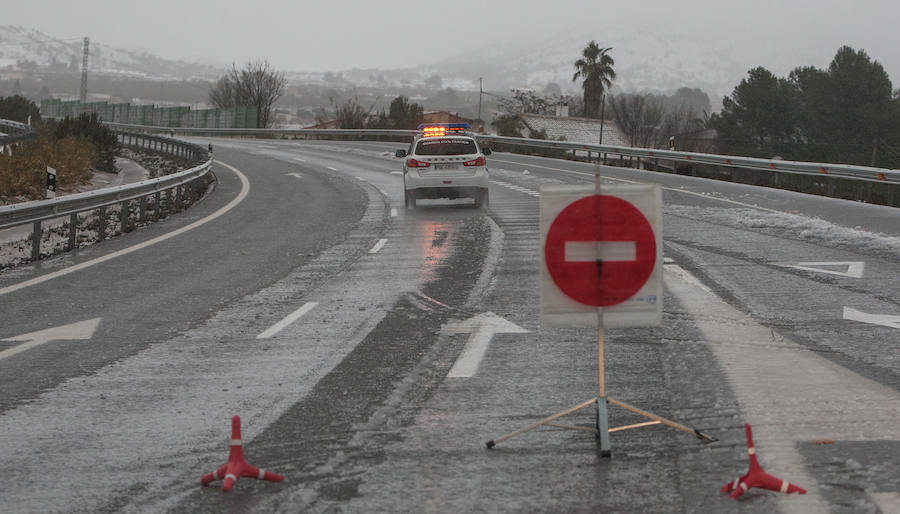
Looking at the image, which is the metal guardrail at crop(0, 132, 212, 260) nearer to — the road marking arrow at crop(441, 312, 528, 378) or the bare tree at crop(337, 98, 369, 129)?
the road marking arrow at crop(441, 312, 528, 378)

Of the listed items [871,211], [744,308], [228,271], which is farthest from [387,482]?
[871,211]

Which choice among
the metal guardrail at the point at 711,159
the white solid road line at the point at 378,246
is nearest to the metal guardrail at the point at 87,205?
the white solid road line at the point at 378,246

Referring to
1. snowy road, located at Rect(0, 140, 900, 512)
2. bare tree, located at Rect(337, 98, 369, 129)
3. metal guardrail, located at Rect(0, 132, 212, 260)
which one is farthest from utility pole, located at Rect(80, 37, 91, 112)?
snowy road, located at Rect(0, 140, 900, 512)

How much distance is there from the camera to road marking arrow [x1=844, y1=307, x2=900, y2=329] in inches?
366

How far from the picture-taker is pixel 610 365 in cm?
768

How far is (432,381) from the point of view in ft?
23.8

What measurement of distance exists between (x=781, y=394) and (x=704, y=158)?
29.0m

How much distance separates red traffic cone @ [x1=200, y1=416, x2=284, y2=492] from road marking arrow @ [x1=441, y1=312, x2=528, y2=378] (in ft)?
8.49

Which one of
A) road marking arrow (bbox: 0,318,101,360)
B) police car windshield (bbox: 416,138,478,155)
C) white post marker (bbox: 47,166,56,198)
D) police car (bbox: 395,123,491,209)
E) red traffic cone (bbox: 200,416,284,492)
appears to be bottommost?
road marking arrow (bbox: 0,318,101,360)

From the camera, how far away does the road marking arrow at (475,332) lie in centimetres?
765

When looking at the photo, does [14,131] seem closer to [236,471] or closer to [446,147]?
[446,147]

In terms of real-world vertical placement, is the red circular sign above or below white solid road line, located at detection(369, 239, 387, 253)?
above

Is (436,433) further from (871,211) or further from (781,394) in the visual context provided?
(871,211)

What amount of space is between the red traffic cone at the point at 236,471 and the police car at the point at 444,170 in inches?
700
